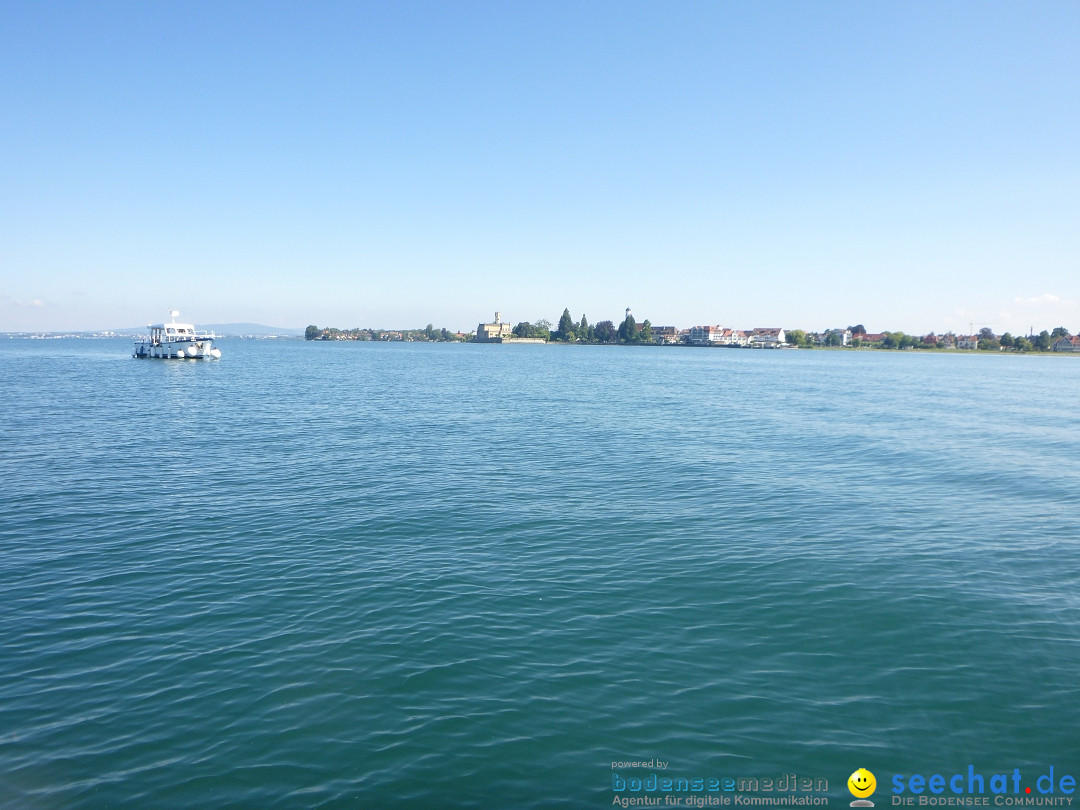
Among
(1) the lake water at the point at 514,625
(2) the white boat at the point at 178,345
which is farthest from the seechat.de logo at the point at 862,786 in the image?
(2) the white boat at the point at 178,345

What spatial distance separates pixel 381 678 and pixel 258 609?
493 centimetres

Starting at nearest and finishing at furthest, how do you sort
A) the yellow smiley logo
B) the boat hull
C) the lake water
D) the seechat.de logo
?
the seechat.de logo
the yellow smiley logo
the lake water
the boat hull

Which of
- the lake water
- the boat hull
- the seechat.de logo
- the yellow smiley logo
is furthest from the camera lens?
the boat hull

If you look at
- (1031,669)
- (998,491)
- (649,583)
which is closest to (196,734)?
(649,583)

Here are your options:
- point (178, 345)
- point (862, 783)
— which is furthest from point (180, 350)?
point (862, 783)

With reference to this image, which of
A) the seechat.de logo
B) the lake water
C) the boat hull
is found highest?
the boat hull

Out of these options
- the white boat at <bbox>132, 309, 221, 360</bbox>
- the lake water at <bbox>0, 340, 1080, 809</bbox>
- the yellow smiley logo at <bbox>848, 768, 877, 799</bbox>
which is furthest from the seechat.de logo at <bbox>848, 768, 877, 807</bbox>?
the white boat at <bbox>132, 309, 221, 360</bbox>

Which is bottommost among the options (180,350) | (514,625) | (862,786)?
(862,786)

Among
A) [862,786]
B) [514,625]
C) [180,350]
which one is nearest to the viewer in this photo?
[862,786]

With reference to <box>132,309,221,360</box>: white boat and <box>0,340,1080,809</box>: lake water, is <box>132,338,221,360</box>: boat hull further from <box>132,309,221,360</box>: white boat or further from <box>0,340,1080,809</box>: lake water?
<box>0,340,1080,809</box>: lake water

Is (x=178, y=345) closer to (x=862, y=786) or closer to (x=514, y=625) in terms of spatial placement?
(x=514, y=625)

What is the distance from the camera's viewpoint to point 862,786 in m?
10.3

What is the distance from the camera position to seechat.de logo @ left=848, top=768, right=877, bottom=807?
1001cm

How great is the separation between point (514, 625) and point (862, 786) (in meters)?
7.70
